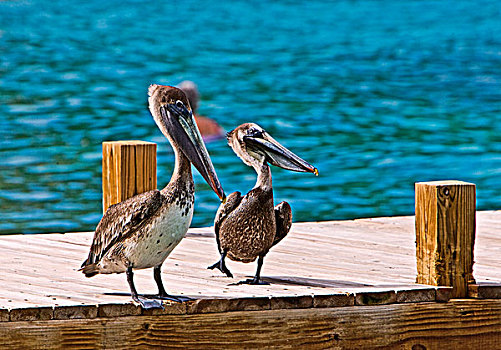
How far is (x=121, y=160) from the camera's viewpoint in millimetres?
5551

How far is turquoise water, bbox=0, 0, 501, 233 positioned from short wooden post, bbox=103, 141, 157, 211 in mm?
5898

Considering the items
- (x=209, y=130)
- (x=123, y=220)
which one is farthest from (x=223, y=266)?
(x=209, y=130)

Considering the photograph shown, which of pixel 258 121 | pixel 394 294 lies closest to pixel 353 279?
pixel 394 294

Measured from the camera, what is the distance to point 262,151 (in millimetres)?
4641

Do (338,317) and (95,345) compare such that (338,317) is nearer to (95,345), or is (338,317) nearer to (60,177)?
(95,345)

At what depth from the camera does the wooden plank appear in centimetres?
419

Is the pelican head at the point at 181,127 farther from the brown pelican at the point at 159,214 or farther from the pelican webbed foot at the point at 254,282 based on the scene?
the pelican webbed foot at the point at 254,282

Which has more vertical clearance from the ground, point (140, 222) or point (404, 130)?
point (140, 222)

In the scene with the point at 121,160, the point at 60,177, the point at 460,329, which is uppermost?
the point at 121,160

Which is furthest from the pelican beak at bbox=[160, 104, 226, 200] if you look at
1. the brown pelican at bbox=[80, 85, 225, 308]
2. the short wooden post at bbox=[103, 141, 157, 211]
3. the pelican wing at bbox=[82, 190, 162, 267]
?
the short wooden post at bbox=[103, 141, 157, 211]

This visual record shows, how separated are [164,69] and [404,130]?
21.6ft

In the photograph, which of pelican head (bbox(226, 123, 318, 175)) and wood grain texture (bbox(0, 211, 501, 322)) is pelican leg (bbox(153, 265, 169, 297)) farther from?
pelican head (bbox(226, 123, 318, 175))

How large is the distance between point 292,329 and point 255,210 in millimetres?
544

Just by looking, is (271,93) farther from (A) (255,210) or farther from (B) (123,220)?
(B) (123,220)
